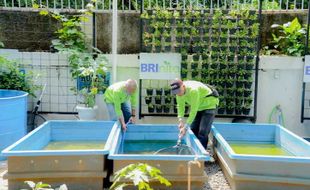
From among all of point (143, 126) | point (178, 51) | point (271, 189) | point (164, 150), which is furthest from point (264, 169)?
point (178, 51)

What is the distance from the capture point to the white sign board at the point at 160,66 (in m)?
7.26

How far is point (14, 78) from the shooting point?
23.1 feet

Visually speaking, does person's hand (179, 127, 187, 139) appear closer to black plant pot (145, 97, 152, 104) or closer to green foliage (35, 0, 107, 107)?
black plant pot (145, 97, 152, 104)

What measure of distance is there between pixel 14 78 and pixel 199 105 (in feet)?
10.0

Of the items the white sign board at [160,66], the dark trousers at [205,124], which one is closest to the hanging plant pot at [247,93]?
the white sign board at [160,66]

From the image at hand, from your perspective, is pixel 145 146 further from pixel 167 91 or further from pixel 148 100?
pixel 167 91

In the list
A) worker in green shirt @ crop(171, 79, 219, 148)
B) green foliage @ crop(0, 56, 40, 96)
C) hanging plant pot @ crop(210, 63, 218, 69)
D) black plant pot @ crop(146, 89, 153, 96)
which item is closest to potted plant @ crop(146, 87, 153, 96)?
black plant pot @ crop(146, 89, 153, 96)

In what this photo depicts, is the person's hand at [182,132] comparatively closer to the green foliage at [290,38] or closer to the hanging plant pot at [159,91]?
the hanging plant pot at [159,91]

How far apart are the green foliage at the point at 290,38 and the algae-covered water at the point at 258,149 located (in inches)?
76.6

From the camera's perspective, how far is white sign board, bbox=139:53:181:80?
726cm

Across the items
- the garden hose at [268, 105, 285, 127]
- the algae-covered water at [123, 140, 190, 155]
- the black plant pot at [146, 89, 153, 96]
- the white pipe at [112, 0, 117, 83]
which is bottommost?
the algae-covered water at [123, 140, 190, 155]

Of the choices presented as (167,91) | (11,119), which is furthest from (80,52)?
(11,119)

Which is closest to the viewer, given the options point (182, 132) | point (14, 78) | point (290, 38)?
point (182, 132)

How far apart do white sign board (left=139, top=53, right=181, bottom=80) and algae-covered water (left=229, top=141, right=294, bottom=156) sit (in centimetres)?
165
